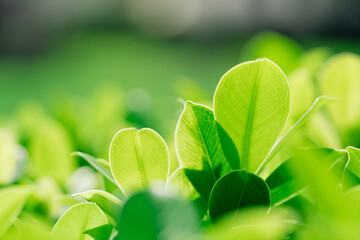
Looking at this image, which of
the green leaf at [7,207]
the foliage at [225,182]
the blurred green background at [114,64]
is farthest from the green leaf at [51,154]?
the green leaf at [7,207]

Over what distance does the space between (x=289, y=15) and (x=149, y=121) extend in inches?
477

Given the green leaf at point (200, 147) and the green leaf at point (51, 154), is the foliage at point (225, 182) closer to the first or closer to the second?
the green leaf at point (200, 147)

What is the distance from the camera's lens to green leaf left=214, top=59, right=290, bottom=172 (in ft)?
1.73

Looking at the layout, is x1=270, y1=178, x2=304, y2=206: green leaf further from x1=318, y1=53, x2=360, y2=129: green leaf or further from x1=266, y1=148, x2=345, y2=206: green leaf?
x1=318, y1=53, x2=360, y2=129: green leaf

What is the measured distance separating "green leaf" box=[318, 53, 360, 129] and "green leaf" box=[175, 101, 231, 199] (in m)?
0.34

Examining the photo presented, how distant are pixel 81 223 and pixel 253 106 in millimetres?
215

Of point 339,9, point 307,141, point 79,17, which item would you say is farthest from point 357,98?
point 79,17

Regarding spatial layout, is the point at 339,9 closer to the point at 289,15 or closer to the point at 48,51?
the point at 289,15

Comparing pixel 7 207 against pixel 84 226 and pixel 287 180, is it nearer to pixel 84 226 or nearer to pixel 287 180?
pixel 84 226

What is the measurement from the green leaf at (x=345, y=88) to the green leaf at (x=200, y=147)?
34 centimetres

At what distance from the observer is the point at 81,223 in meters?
0.48

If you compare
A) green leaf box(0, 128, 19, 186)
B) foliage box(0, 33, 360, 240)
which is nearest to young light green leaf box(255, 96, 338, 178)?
foliage box(0, 33, 360, 240)

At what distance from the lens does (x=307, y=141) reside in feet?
2.65

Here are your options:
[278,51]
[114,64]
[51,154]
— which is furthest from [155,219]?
[114,64]
